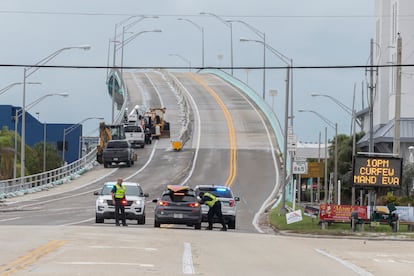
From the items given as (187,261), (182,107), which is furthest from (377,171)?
(182,107)

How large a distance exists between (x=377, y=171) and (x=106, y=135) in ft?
138

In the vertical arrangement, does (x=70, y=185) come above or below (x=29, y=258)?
below

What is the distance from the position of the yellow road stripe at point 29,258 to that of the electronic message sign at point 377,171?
17.1m

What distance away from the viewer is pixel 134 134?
80812 millimetres

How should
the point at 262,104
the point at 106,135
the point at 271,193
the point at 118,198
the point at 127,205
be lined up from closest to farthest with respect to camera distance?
1. the point at 118,198
2. the point at 127,205
3. the point at 271,193
4. the point at 106,135
5. the point at 262,104

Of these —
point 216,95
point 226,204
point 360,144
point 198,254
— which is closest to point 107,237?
point 198,254

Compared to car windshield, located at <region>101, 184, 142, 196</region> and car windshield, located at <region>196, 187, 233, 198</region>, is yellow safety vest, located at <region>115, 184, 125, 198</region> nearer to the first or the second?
car windshield, located at <region>101, 184, 142, 196</region>

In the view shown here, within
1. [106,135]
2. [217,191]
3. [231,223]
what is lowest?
[231,223]

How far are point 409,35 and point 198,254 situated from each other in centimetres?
6278

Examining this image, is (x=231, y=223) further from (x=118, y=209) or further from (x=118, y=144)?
(x=118, y=144)

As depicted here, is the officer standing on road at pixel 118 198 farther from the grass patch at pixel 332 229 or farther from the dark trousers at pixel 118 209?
the grass patch at pixel 332 229

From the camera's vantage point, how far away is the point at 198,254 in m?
20.6

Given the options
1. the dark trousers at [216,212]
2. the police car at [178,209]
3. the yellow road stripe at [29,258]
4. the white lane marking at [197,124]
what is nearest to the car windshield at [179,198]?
the police car at [178,209]

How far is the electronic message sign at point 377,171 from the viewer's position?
36.1m
